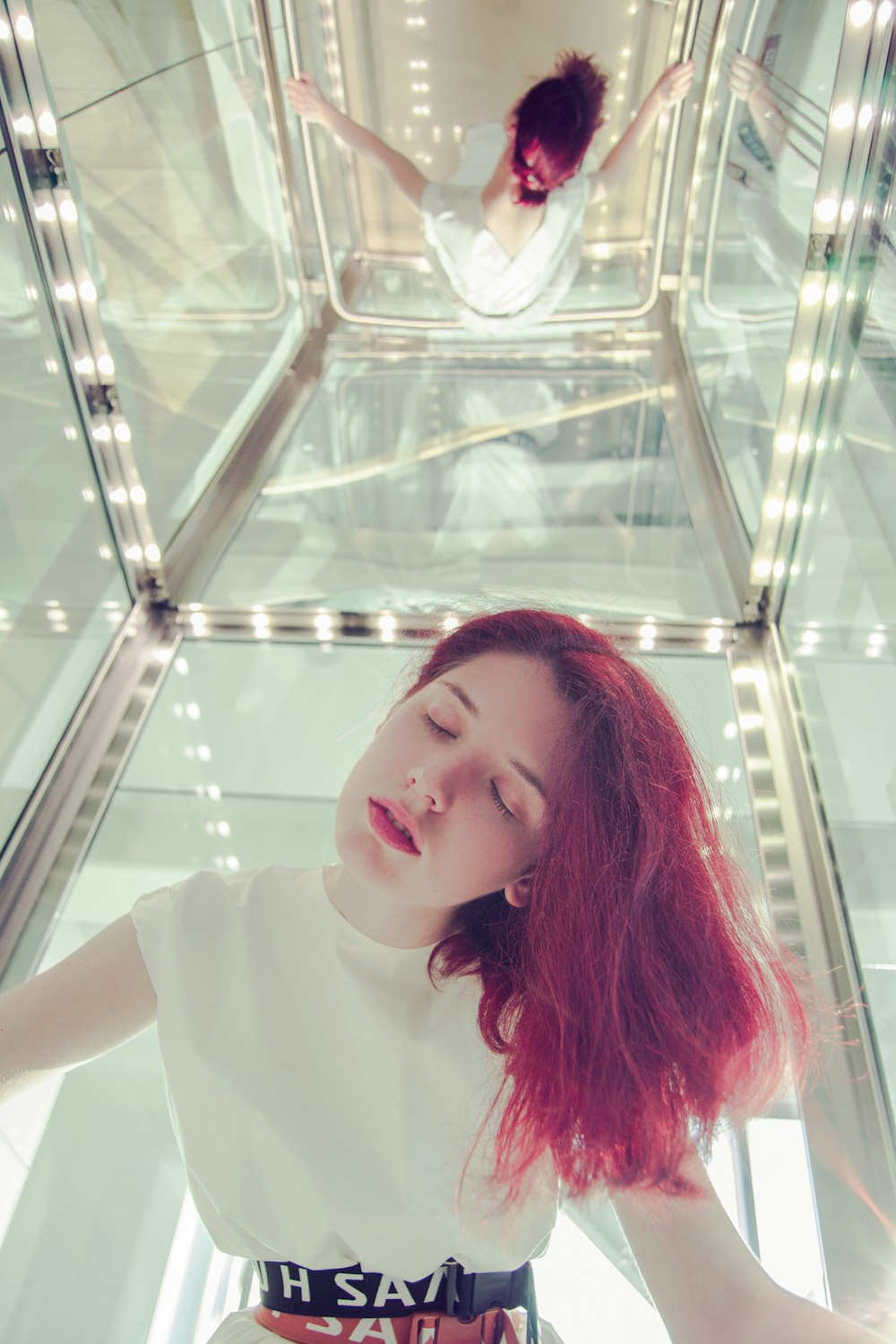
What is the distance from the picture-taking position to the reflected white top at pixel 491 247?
2719 mm

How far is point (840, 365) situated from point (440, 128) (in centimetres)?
205

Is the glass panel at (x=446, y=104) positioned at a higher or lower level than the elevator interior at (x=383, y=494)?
higher

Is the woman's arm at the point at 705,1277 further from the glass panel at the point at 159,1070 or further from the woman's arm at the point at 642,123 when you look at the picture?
the woman's arm at the point at 642,123

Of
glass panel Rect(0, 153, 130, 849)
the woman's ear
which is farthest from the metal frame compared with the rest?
glass panel Rect(0, 153, 130, 849)

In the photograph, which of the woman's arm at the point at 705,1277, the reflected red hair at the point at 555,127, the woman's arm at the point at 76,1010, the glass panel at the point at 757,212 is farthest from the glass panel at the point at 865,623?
the reflected red hair at the point at 555,127

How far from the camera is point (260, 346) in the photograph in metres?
A: 2.99

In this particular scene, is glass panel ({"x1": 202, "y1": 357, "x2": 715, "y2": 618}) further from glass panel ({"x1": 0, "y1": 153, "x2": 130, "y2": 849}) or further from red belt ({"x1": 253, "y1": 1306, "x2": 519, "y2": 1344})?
red belt ({"x1": 253, "y1": 1306, "x2": 519, "y2": 1344})

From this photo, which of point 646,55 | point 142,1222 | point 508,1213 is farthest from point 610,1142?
point 646,55

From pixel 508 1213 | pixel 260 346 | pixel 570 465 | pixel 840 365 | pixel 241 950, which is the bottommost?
pixel 508 1213

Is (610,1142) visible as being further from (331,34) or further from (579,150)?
(331,34)

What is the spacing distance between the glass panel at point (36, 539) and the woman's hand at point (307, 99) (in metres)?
1.39

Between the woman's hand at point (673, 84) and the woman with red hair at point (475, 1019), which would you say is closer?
the woman with red hair at point (475, 1019)

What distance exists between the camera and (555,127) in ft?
8.71

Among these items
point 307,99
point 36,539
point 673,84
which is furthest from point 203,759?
point 673,84
